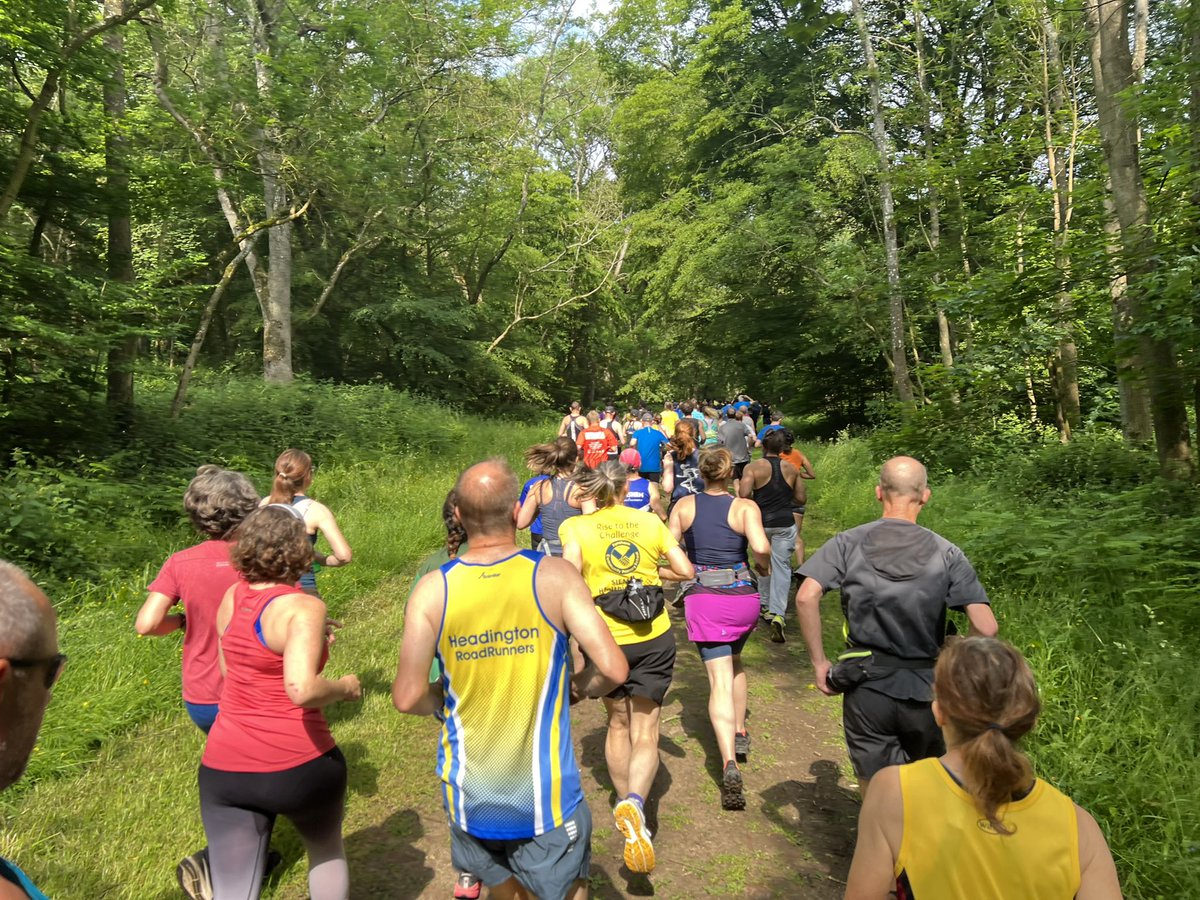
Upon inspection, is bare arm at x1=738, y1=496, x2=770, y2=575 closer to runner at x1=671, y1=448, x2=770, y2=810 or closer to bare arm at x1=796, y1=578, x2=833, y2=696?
runner at x1=671, y1=448, x2=770, y2=810

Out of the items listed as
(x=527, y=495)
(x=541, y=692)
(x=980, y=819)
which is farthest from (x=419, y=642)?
(x=527, y=495)

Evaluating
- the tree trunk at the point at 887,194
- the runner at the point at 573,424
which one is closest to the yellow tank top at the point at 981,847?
the runner at the point at 573,424

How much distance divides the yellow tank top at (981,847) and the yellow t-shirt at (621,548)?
7.18ft

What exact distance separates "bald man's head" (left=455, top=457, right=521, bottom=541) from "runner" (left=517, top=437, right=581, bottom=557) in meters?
3.68

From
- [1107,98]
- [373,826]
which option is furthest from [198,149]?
[1107,98]

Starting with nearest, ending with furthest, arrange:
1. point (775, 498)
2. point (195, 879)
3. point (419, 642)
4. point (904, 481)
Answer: point (419, 642), point (195, 879), point (904, 481), point (775, 498)

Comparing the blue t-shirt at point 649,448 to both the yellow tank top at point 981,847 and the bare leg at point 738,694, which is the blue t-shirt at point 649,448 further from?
the yellow tank top at point 981,847

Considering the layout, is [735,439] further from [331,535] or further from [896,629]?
[896,629]

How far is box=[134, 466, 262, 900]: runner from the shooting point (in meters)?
3.01

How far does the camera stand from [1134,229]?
22.0 feet

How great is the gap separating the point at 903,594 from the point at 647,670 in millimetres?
1428

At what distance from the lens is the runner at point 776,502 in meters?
6.89

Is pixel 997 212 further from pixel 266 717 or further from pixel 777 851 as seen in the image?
pixel 266 717

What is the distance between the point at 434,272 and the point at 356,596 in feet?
68.2
